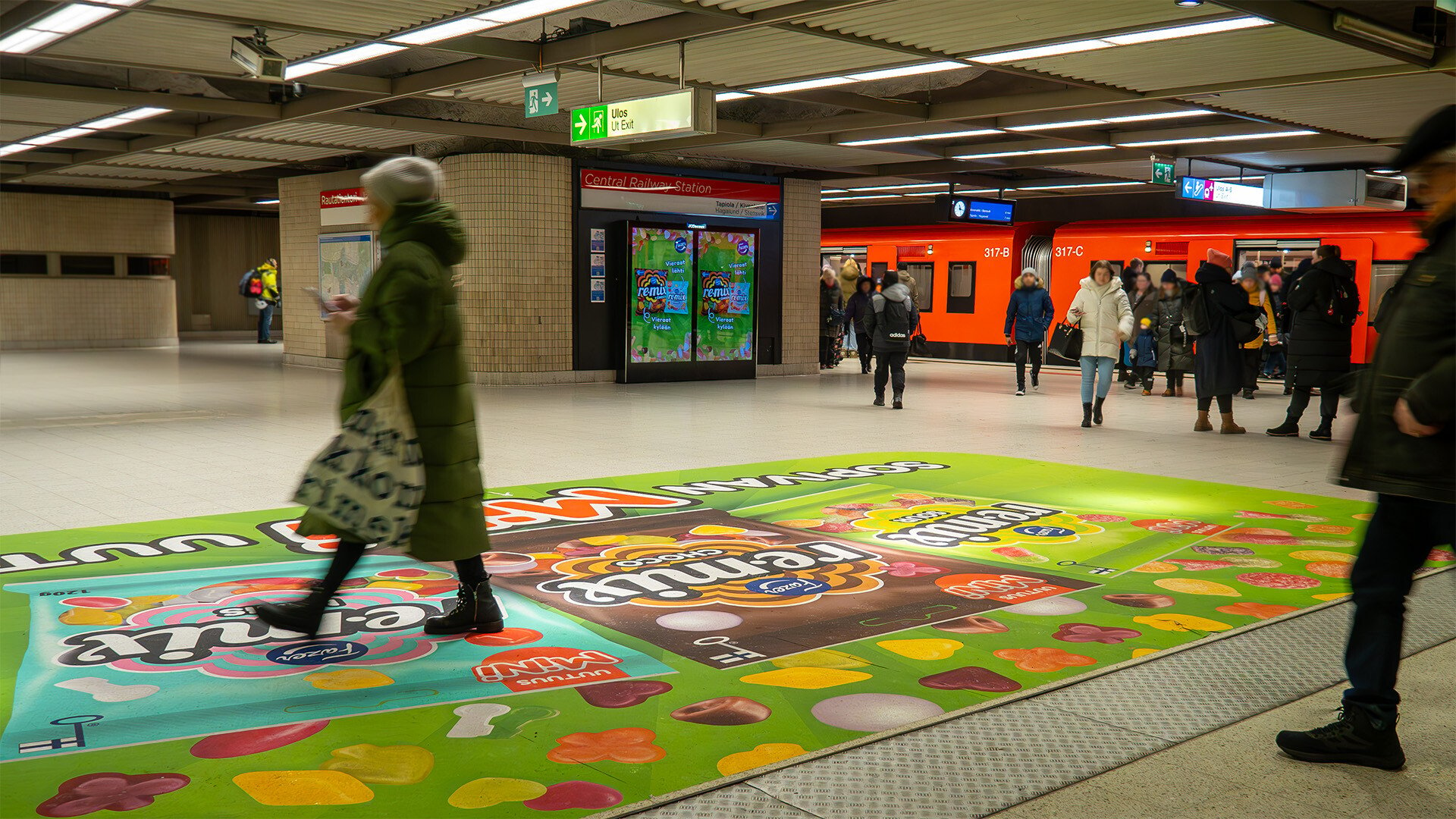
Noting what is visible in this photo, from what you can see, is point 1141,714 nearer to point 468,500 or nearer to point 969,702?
point 969,702

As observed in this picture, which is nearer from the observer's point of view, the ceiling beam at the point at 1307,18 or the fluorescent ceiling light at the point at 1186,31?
the ceiling beam at the point at 1307,18

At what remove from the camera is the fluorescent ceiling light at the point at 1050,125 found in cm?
1132

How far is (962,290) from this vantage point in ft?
67.6

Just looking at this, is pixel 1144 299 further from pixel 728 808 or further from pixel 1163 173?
pixel 728 808

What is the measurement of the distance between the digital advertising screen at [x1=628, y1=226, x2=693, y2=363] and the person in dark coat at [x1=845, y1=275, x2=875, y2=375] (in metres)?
2.86

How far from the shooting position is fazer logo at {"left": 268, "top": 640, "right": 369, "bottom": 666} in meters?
3.47

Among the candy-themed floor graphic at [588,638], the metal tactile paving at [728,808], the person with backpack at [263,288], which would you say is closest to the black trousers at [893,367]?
the candy-themed floor graphic at [588,638]

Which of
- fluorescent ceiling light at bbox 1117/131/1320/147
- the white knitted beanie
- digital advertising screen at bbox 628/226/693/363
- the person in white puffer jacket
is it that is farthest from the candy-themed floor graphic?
digital advertising screen at bbox 628/226/693/363

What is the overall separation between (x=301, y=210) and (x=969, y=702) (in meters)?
16.0

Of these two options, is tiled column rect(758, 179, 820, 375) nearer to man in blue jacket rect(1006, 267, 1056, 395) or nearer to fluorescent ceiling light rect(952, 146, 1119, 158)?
fluorescent ceiling light rect(952, 146, 1119, 158)

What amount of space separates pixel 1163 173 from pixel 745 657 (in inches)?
469

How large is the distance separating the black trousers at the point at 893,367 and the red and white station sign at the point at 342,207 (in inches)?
299

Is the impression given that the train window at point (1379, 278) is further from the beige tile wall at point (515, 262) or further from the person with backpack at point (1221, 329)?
the beige tile wall at point (515, 262)

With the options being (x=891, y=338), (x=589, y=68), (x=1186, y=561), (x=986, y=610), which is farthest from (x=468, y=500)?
(x=891, y=338)
